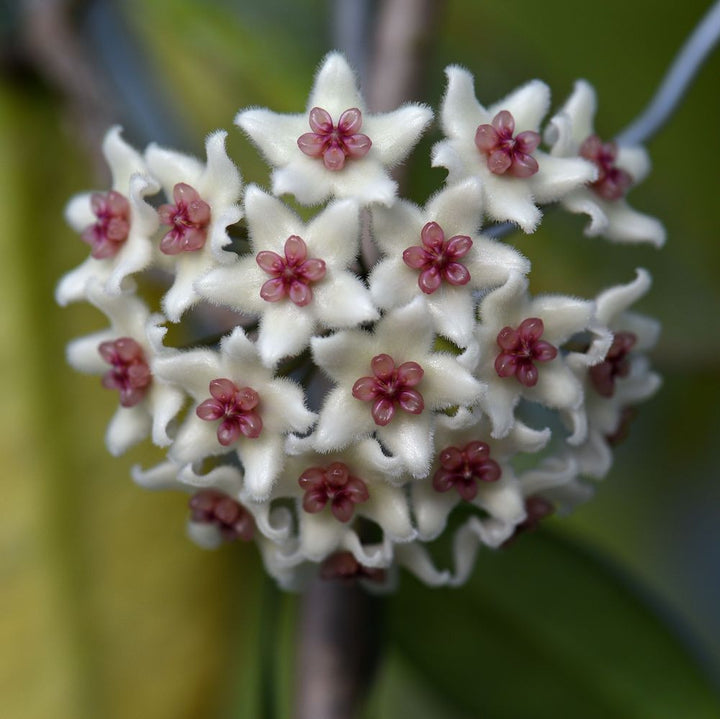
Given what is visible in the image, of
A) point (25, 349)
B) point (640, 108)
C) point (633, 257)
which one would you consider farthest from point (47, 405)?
point (640, 108)

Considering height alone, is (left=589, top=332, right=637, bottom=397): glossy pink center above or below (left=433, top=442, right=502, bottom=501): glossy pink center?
above

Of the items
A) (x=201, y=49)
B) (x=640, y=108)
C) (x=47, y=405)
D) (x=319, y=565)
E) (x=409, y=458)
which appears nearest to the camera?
(x=409, y=458)

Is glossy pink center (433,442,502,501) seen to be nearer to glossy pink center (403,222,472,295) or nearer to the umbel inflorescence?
the umbel inflorescence

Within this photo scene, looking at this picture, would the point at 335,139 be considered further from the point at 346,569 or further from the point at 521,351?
the point at 346,569

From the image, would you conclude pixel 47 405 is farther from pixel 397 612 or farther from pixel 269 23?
pixel 269 23

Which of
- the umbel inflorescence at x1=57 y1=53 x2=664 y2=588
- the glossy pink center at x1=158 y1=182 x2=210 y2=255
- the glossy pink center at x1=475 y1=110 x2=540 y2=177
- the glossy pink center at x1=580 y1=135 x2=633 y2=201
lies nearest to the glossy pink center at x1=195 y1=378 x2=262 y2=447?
the umbel inflorescence at x1=57 y1=53 x2=664 y2=588

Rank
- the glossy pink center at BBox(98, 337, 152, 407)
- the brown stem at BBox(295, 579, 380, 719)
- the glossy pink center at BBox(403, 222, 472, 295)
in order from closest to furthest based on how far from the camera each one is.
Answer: the glossy pink center at BBox(403, 222, 472, 295), the glossy pink center at BBox(98, 337, 152, 407), the brown stem at BBox(295, 579, 380, 719)
